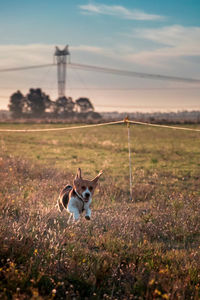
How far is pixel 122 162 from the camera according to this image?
1831cm

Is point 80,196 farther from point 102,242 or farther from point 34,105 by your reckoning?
point 34,105

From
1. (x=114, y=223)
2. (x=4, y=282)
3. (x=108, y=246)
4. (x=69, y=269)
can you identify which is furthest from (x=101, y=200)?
(x=4, y=282)

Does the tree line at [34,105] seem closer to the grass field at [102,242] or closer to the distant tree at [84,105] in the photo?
the distant tree at [84,105]

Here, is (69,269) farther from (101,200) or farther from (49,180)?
(49,180)

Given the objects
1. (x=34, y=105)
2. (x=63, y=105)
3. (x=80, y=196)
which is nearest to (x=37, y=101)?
(x=34, y=105)

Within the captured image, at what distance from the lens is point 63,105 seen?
79000mm

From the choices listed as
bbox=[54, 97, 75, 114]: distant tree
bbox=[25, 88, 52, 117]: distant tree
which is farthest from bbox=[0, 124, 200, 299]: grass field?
bbox=[25, 88, 52, 117]: distant tree

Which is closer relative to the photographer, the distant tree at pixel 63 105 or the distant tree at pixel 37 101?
the distant tree at pixel 63 105

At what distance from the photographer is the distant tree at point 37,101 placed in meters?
91.9

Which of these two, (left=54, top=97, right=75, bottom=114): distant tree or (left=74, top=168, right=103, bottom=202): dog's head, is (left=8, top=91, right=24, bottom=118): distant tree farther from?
(left=74, top=168, right=103, bottom=202): dog's head

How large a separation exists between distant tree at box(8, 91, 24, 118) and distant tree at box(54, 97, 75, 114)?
13.1 metres

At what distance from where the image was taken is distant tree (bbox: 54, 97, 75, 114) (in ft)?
270

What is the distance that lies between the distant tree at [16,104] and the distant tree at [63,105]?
1311 cm

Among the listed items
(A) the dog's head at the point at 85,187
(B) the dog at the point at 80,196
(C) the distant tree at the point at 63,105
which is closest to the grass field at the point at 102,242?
(B) the dog at the point at 80,196
